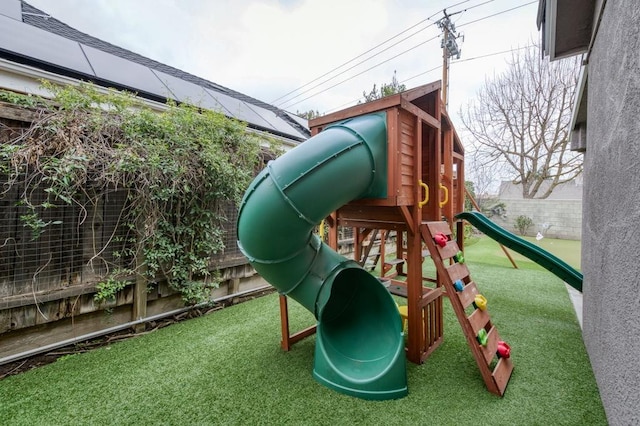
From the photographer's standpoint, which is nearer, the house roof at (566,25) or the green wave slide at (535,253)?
the house roof at (566,25)

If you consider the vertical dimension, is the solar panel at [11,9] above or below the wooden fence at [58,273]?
above

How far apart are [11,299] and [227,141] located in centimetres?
261

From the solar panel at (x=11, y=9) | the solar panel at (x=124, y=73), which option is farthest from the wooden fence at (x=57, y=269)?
the solar panel at (x=11, y=9)

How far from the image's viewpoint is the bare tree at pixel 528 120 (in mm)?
10957

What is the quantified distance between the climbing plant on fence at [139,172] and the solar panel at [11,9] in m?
3.42

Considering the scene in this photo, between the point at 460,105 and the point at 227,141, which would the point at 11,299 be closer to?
the point at 227,141

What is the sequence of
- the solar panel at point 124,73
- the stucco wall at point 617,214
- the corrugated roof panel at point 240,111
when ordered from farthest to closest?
the corrugated roof panel at point 240,111 → the solar panel at point 124,73 → the stucco wall at point 617,214

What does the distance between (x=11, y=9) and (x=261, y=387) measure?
7378 mm

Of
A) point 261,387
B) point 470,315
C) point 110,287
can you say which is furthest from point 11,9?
point 470,315

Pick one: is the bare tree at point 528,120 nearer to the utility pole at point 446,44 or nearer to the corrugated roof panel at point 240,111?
the utility pole at point 446,44

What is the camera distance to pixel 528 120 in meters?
11.9

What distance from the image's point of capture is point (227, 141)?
12.2 feet

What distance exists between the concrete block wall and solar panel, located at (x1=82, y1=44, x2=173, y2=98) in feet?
44.3

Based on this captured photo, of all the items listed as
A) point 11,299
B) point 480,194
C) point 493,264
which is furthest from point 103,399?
point 480,194
